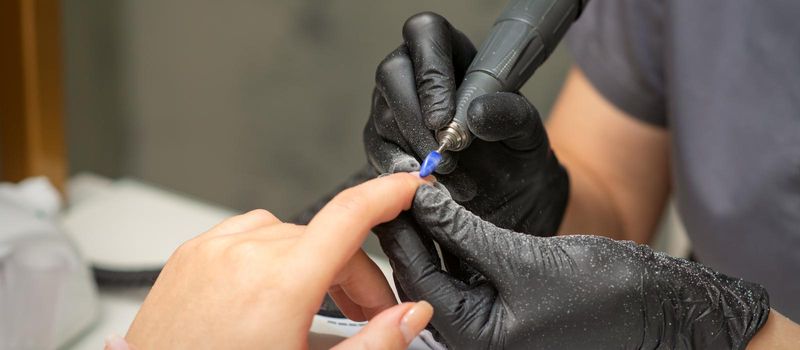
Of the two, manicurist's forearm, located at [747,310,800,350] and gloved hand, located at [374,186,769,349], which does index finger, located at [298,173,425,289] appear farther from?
manicurist's forearm, located at [747,310,800,350]

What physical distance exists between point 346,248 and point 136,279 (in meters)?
0.43

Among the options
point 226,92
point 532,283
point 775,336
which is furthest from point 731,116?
point 226,92

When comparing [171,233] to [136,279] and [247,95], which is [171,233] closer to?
[136,279]

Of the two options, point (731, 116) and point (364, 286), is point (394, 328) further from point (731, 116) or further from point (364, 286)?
point (731, 116)

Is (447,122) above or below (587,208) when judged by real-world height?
above

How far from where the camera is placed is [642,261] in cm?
43

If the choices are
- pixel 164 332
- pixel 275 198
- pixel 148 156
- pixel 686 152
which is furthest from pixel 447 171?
pixel 148 156

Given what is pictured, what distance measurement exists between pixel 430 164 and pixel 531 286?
0.09 meters

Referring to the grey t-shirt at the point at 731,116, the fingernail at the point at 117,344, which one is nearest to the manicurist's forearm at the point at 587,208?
the grey t-shirt at the point at 731,116

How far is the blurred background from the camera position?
3.11ft

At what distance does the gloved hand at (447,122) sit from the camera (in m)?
0.48

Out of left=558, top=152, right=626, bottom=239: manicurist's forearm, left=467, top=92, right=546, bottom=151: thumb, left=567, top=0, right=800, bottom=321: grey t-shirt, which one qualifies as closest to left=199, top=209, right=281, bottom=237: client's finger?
left=467, top=92, right=546, bottom=151: thumb

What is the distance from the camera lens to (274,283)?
0.38 m

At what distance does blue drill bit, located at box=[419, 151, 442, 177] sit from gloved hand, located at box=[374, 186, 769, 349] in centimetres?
2
